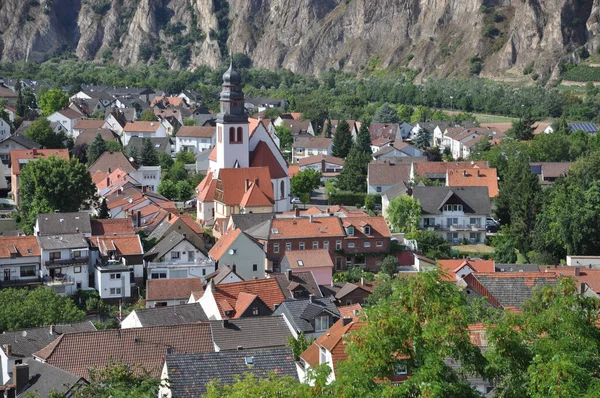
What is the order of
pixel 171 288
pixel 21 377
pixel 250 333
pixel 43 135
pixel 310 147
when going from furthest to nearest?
1. pixel 310 147
2. pixel 43 135
3. pixel 171 288
4. pixel 250 333
5. pixel 21 377

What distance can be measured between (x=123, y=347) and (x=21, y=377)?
12.5 ft

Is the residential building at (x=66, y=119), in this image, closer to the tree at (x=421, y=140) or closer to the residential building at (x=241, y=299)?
the tree at (x=421, y=140)

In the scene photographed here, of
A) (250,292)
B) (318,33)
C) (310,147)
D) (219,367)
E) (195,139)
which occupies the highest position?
(318,33)

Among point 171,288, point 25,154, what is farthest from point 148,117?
point 171,288

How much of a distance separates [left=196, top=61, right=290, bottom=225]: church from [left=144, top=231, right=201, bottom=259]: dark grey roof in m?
7.11

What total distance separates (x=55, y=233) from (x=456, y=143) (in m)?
44.3

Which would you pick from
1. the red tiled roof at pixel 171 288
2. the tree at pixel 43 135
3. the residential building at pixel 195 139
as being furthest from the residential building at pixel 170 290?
the residential building at pixel 195 139

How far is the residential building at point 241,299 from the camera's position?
3606 cm

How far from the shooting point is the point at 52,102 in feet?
319

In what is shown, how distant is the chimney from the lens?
2606cm

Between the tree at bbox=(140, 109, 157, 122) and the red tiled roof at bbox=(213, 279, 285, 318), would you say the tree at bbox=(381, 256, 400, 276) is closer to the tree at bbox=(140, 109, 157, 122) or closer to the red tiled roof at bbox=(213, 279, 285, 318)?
the red tiled roof at bbox=(213, 279, 285, 318)

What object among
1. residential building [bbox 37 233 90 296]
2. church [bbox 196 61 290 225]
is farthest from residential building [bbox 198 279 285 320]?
church [bbox 196 61 290 225]

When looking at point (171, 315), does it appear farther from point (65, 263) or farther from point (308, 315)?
point (65, 263)

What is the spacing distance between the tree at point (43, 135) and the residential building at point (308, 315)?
144ft
